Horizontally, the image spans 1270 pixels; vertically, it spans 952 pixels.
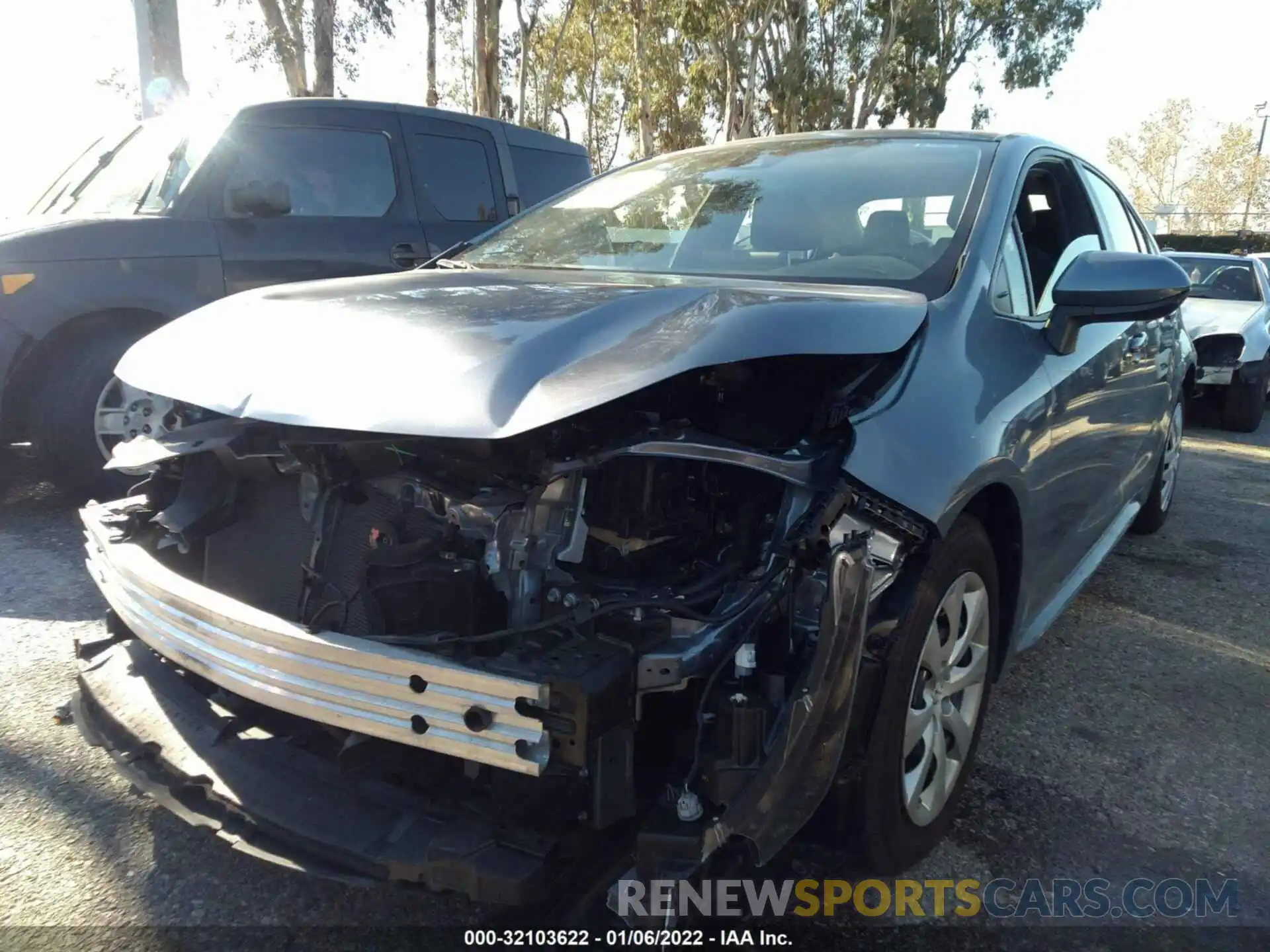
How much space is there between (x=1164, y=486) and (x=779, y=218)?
325cm

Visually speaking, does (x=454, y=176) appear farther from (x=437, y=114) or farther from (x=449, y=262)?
(x=449, y=262)

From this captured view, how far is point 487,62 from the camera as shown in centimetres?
1803

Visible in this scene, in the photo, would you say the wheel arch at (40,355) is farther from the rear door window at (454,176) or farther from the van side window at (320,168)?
the rear door window at (454,176)

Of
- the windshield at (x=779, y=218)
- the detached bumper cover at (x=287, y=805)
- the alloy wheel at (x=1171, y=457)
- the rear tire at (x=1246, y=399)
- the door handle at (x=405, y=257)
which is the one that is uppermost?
the windshield at (x=779, y=218)

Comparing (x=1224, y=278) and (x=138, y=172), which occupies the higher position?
(x=138, y=172)

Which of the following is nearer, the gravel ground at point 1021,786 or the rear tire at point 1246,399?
the gravel ground at point 1021,786

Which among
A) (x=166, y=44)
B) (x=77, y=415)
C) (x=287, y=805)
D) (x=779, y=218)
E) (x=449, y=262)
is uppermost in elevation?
(x=166, y=44)

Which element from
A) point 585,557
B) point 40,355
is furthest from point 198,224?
point 585,557

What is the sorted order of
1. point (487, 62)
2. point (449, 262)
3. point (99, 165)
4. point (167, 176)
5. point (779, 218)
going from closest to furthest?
point (779, 218) < point (449, 262) < point (167, 176) < point (99, 165) < point (487, 62)

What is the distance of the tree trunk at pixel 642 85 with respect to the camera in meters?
22.9

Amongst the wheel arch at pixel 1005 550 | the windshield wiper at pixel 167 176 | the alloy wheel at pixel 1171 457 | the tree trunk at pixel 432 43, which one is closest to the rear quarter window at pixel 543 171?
the windshield wiper at pixel 167 176

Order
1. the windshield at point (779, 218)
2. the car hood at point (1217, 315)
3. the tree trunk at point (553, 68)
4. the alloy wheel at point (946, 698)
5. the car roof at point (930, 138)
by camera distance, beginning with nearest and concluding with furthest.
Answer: the alloy wheel at point (946, 698)
the windshield at point (779, 218)
the car roof at point (930, 138)
the car hood at point (1217, 315)
the tree trunk at point (553, 68)

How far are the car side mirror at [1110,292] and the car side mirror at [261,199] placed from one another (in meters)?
4.02

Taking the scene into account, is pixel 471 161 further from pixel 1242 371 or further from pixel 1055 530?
pixel 1242 371
